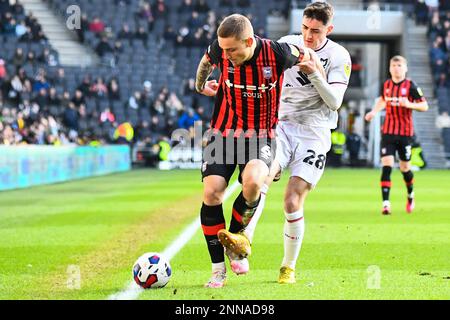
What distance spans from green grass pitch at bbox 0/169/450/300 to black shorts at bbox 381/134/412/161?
2.84 feet

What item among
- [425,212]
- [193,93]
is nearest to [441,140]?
[193,93]

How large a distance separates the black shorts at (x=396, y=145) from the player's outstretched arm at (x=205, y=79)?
6.22m

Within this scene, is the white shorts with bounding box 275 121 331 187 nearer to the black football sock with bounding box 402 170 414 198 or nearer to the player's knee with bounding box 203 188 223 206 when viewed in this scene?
the player's knee with bounding box 203 188 223 206

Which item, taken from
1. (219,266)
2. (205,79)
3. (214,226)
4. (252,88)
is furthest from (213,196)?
(205,79)

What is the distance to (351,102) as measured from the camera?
47.2m

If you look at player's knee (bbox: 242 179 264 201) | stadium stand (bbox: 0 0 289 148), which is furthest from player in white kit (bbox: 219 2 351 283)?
stadium stand (bbox: 0 0 289 148)

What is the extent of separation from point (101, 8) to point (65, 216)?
22.7 m

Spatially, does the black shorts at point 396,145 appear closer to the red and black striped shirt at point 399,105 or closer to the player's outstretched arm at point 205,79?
the red and black striped shirt at point 399,105

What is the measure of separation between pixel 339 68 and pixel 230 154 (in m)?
1.18

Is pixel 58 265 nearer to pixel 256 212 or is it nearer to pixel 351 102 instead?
pixel 256 212

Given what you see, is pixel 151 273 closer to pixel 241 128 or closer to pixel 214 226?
pixel 214 226

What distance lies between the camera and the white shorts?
6793mm

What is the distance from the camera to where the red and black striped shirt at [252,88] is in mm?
6215

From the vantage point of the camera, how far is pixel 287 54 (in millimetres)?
6172
